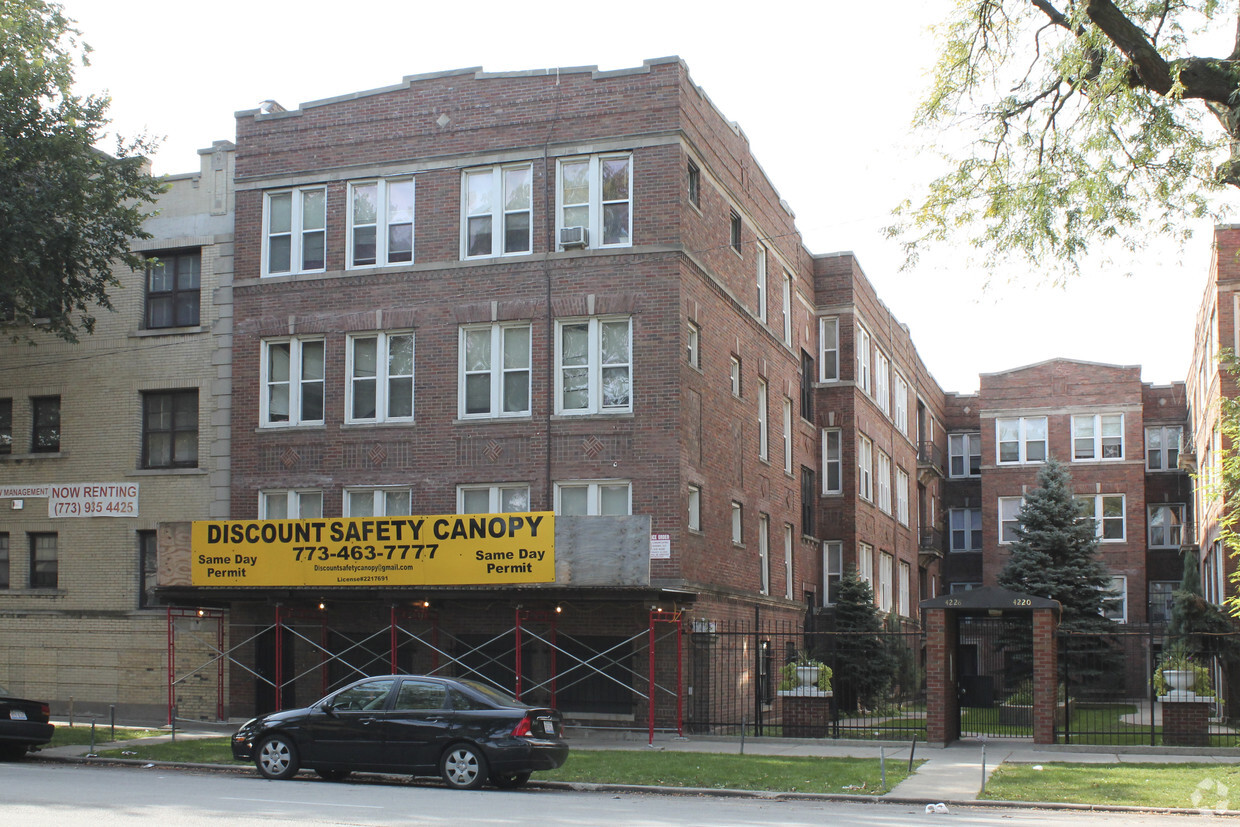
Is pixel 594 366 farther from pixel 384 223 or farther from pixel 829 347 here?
pixel 829 347

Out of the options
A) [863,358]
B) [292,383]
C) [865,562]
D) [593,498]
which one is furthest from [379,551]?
[863,358]

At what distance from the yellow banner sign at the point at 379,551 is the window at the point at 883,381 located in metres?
22.7

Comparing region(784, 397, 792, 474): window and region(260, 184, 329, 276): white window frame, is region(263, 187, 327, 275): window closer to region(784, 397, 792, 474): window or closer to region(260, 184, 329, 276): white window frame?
region(260, 184, 329, 276): white window frame

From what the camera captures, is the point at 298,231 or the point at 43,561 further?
the point at 43,561

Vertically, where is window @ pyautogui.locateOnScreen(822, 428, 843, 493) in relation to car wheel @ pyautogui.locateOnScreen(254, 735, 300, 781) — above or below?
above

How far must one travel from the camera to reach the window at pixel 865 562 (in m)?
38.6

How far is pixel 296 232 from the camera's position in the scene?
27.6m

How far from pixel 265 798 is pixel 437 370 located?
12.7 m

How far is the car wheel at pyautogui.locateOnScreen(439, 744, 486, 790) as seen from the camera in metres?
16.2

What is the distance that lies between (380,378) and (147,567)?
22.7 ft

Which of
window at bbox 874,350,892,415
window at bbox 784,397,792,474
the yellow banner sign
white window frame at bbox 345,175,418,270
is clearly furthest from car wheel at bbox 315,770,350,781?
window at bbox 874,350,892,415

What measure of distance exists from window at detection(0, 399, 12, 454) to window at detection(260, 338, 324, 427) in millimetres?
6752

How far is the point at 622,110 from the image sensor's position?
25.5 metres

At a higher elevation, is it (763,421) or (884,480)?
(763,421)
